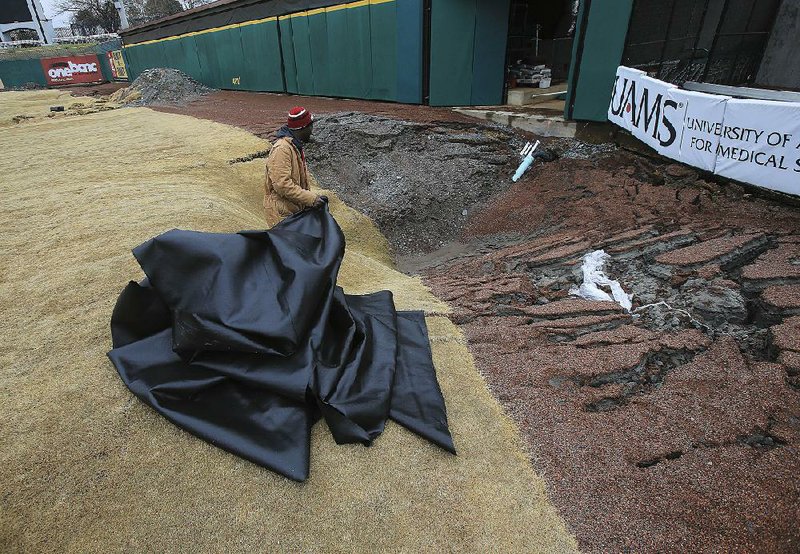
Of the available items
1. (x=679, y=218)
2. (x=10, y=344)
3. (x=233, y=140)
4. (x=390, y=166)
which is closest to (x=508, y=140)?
(x=390, y=166)

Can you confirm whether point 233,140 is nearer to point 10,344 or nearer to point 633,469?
point 10,344

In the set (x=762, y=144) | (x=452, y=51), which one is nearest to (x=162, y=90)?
(x=452, y=51)

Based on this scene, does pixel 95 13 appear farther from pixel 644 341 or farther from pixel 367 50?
pixel 644 341

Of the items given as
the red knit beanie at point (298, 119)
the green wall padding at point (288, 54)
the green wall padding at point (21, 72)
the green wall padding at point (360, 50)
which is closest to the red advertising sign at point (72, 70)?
the green wall padding at point (21, 72)

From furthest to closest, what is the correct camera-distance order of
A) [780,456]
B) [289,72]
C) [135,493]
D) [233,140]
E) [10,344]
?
[289,72], [233,140], [10,344], [780,456], [135,493]

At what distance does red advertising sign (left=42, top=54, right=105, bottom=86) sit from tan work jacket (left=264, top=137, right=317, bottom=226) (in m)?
38.1

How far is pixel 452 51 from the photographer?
1187 centimetres

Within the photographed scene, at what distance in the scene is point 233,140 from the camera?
1056cm

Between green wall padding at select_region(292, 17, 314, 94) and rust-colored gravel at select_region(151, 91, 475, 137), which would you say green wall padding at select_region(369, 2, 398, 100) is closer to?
rust-colored gravel at select_region(151, 91, 475, 137)

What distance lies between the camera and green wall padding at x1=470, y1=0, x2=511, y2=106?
11.5m

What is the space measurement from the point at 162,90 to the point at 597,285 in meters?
21.2

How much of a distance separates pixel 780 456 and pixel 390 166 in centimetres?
795

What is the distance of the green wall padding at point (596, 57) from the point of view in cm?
849

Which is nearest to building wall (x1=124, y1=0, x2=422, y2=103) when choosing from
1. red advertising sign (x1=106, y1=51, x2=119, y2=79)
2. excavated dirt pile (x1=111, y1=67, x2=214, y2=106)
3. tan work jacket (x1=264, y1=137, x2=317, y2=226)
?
excavated dirt pile (x1=111, y1=67, x2=214, y2=106)
